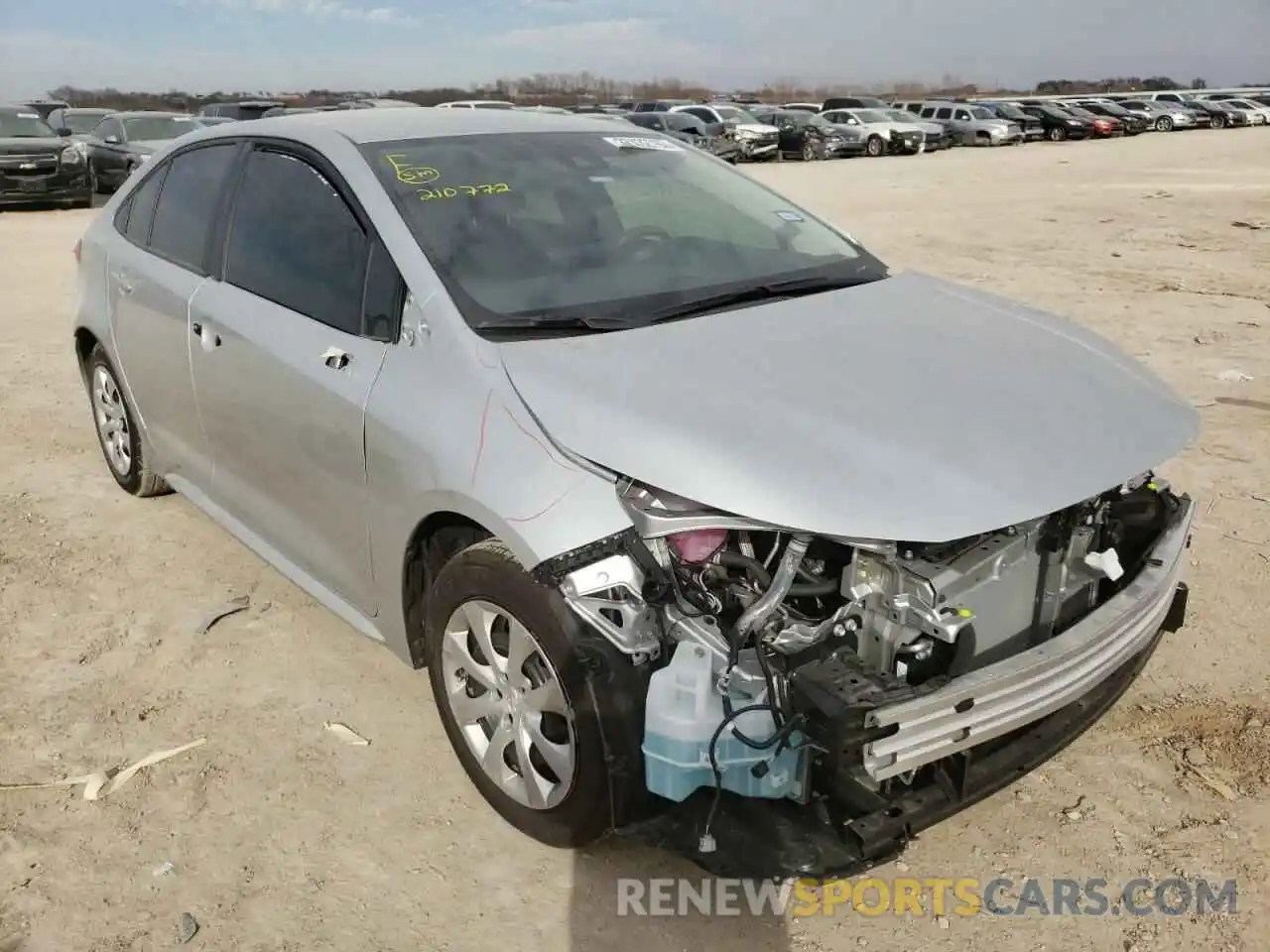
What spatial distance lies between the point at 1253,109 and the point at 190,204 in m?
52.6

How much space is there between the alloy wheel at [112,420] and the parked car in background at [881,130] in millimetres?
29749

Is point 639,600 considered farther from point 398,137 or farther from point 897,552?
point 398,137

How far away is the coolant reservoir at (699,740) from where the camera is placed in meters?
2.40

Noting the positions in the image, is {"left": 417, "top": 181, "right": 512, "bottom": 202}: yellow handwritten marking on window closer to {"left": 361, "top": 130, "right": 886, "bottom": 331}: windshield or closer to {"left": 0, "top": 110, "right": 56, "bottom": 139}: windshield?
{"left": 361, "top": 130, "right": 886, "bottom": 331}: windshield

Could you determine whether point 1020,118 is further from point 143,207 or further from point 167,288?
point 167,288

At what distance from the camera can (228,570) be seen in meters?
4.57

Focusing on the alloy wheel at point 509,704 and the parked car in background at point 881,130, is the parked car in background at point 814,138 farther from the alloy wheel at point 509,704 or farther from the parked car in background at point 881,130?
the alloy wheel at point 509,704

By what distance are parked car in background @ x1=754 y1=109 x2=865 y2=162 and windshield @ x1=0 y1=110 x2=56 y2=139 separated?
19565mm

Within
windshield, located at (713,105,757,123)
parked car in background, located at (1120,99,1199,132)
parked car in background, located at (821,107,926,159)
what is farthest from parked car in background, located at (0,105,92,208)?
parked car in background, located at (1120,99,1199,132)

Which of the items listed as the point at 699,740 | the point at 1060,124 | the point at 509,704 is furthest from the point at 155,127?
the point at 1060,124

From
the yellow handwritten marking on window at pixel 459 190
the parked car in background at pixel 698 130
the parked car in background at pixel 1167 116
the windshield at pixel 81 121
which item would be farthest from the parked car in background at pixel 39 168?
the parked car in background at pixel 1167 116

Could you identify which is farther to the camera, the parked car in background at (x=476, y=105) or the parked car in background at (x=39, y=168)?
the parked car in background at (x=39, y=168)

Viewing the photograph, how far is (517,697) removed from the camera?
9.13ft

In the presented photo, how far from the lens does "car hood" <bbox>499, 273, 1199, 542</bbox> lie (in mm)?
2363
